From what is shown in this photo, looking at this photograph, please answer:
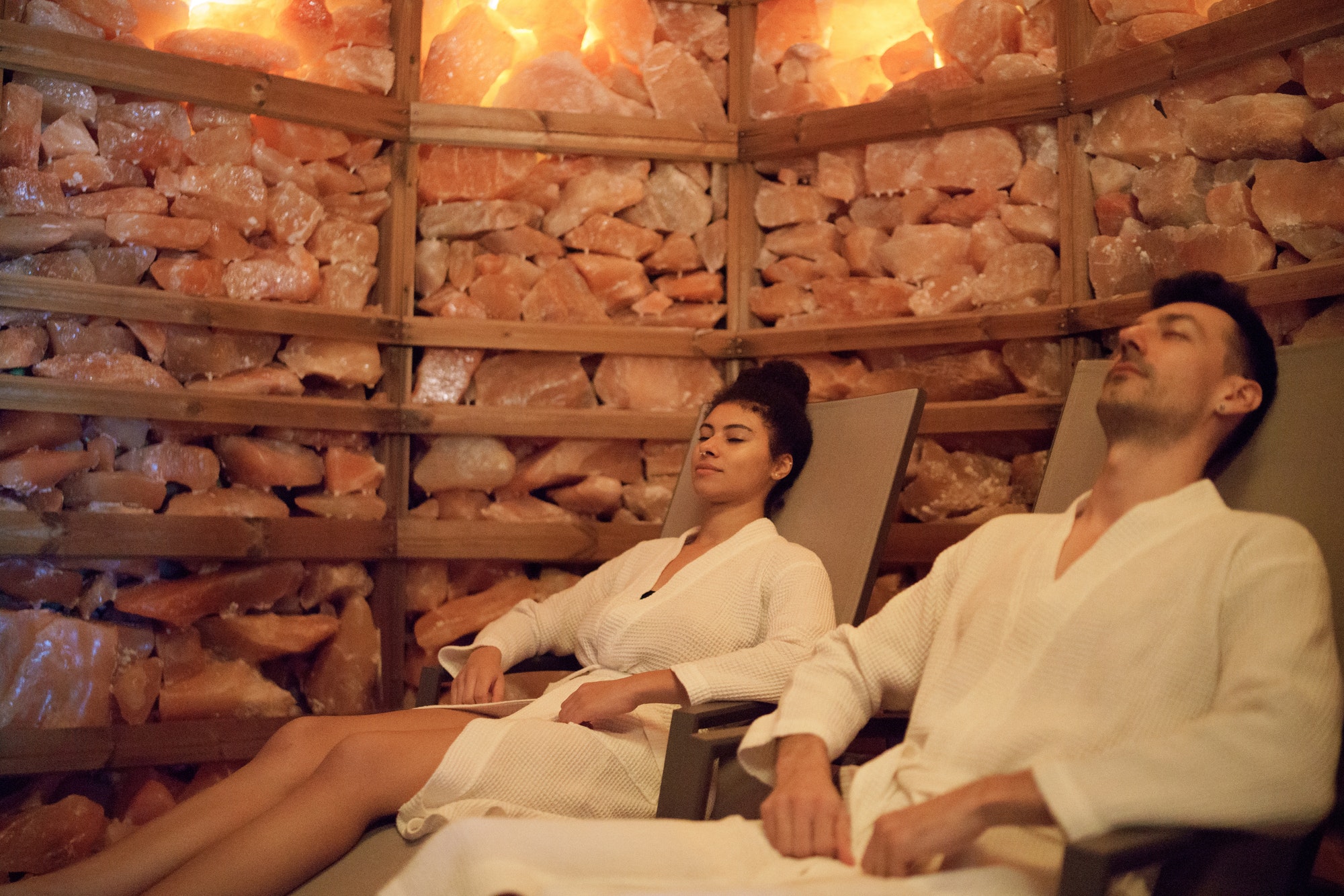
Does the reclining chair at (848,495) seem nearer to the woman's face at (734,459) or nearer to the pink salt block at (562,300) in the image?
the woman's face at (734,459)

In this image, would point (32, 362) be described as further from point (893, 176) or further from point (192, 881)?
point (893, 176)

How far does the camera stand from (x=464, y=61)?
10.5 feet

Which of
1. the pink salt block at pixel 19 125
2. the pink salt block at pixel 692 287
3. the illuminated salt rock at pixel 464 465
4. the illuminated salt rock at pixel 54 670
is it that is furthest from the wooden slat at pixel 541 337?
the illuminated salt rock at pixel 54 670

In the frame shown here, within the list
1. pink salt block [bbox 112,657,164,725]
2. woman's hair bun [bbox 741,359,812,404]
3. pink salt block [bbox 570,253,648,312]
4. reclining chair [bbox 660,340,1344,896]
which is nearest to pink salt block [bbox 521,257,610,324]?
pink salt block [bbox 570,253,648,312]

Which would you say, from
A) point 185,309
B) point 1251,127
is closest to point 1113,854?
point 1251,127

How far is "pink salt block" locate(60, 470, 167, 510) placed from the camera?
2734 mm

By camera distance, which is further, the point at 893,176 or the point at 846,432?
the point at 893,176

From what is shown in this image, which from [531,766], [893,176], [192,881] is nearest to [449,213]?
[893,176]

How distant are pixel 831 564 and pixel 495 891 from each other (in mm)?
1199

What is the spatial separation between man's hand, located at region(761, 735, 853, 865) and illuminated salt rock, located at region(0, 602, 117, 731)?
206cm

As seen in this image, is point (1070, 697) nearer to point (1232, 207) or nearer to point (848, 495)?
point (848, 495)

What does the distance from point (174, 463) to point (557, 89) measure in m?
1.52

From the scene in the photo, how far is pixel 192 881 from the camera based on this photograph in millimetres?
1380

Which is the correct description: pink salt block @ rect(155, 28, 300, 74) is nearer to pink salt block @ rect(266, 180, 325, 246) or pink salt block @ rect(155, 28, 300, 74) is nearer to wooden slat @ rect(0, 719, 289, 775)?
pink salt block @ rect(266, 180, 325, 246)
